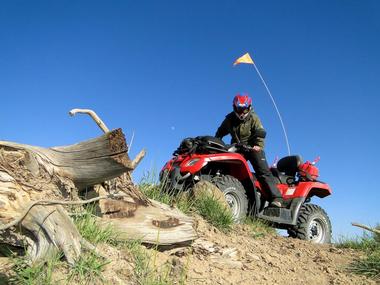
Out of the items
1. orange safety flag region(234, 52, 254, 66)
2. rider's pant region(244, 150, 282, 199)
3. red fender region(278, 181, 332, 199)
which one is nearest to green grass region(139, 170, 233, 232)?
rider's pant region(244, 150, 282, 199)

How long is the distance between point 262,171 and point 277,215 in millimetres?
925

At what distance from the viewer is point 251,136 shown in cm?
874

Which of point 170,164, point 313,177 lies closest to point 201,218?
point 170,164

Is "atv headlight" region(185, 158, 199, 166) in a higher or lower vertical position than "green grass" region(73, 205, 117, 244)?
higher

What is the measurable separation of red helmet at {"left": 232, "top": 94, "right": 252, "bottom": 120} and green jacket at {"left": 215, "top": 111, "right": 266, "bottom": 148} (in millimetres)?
114

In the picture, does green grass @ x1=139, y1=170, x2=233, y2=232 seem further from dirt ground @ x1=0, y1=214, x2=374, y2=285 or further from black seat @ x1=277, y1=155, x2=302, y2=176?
black seat @ x1=277, y1=155, x2=302, y2=176

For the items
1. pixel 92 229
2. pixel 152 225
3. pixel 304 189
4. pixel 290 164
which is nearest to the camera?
pixel 92 229

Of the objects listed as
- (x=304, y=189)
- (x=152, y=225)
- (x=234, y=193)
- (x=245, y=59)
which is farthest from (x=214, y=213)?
(x=245, y=59)

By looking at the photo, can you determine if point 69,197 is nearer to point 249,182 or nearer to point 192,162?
point 192,162

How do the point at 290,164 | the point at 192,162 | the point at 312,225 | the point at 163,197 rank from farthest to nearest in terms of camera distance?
the point at 290,164 < the point at 312,225 < the point at 192,162 < the point at 163,197

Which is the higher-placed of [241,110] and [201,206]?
[241,110]

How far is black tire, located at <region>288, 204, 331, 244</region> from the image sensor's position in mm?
9273

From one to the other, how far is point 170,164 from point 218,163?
2.92 feet

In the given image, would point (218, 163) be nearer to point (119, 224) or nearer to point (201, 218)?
point (201, 218)
